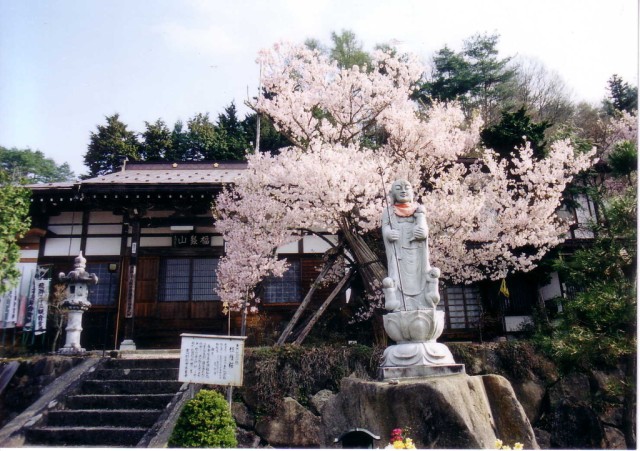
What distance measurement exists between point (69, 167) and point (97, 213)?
14.8 m

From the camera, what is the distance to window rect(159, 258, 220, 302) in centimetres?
1355

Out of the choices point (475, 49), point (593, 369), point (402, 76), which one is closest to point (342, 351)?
point (593, 369)

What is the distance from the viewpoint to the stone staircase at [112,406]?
7.53 metres

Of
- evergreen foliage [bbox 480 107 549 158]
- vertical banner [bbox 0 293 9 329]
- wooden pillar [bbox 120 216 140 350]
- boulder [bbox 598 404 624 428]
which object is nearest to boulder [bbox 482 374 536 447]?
boulder [bbox 598 404 624 428]

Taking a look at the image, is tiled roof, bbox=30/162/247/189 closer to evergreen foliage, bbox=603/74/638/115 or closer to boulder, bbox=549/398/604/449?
boulder, bbox=549/398/604/449

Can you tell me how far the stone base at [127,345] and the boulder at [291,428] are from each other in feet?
16.2

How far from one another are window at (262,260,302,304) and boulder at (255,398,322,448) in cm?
465

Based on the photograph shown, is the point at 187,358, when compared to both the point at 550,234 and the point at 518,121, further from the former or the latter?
the point at 518,121

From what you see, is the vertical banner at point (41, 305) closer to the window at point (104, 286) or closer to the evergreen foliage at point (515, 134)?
the window at point (104, 286)

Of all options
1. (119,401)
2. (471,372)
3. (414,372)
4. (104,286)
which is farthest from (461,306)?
(104,286)

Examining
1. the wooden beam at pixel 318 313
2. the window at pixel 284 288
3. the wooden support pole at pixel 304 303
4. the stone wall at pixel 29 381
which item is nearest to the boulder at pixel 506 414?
the wooden support pole at pixel 304 303

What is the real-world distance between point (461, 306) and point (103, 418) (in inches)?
403

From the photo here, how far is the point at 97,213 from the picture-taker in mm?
14328

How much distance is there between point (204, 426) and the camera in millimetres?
6086
